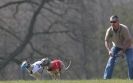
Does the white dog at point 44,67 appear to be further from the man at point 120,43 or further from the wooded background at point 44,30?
the wooded background at point 44,30

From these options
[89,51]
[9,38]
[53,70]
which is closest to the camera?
[53,70]

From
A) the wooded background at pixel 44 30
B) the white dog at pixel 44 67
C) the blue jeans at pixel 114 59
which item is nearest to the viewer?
the white dog at pixel 44 67

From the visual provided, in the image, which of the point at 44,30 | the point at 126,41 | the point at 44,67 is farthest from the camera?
the point at 44,30

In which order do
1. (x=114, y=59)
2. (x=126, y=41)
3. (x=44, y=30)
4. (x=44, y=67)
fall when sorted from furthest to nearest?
(x=44, y=30), (x=114, y=59), (x=126, y=41), (x=44, y=67)

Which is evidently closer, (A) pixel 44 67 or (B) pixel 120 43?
(A) pixel 44 67

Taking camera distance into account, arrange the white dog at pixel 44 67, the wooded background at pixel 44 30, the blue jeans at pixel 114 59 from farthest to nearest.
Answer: the wooded background at pixel 44 30, the blue jeans at pixel 114 59, the white dog at pixel 44 67

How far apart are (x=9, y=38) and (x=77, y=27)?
13.0 feet

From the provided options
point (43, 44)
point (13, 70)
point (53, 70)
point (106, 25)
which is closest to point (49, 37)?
point (43, 44)

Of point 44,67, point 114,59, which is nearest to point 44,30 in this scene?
point 114,59

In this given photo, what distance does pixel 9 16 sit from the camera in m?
35.9

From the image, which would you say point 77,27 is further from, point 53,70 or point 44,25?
point 53,70

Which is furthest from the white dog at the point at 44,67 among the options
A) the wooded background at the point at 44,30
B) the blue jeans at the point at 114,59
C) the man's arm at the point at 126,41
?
the wooded background at the point at 44,30

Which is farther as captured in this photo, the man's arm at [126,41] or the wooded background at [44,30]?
the wooded background at [44,30]

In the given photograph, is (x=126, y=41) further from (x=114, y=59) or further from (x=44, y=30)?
(x=44, y=30)
